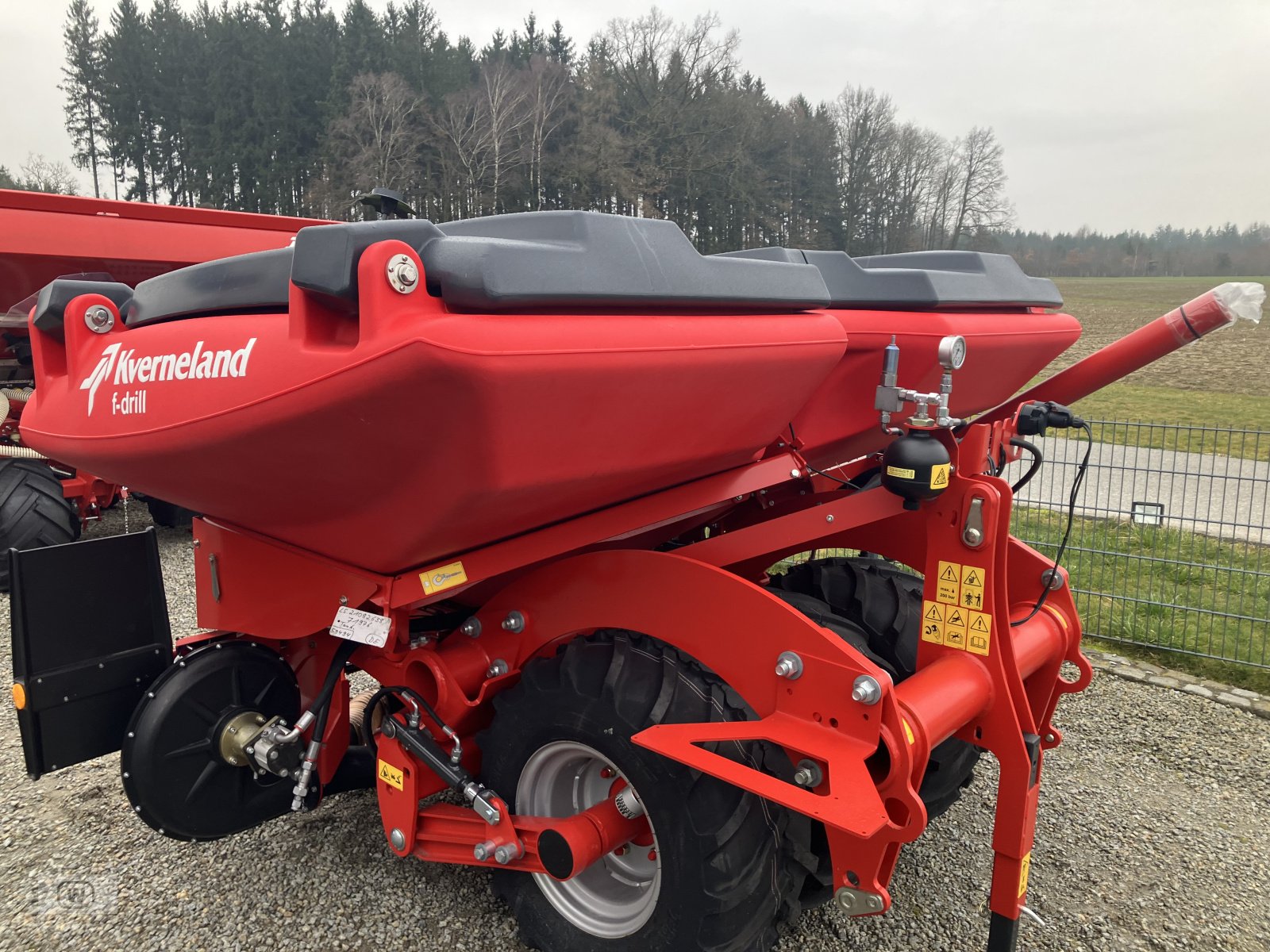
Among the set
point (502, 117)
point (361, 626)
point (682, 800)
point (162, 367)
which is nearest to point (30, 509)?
point (162, 367)

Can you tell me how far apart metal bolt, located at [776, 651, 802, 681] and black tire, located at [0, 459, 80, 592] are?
16.6ft

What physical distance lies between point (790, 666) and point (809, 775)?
211 mm

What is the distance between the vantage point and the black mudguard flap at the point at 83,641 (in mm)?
2268

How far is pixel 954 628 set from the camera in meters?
2.03

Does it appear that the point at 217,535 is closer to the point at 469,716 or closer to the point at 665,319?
the point at 469,716

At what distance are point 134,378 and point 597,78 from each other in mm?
35503

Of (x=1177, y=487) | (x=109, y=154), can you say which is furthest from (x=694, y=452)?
(x=109, y=154)

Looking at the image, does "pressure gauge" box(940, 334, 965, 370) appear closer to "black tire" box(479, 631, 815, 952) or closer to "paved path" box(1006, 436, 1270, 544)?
"black tire" box(479, 631, 815, 952)

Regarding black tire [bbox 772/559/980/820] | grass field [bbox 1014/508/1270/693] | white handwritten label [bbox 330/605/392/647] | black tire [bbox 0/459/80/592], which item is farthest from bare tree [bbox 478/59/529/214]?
white handwritten label [bbox 330/605/392/647]

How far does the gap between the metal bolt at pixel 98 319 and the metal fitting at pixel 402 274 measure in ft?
4.24

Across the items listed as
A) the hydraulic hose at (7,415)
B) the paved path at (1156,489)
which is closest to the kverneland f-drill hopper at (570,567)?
the hydraulic hose at (7,415)

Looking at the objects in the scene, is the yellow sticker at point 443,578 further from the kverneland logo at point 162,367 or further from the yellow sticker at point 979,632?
the yellow sticker at point 979,632

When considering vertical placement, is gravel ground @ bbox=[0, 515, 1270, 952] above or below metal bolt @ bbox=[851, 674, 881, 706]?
below

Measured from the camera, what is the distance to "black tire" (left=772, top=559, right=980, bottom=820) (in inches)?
95.3
